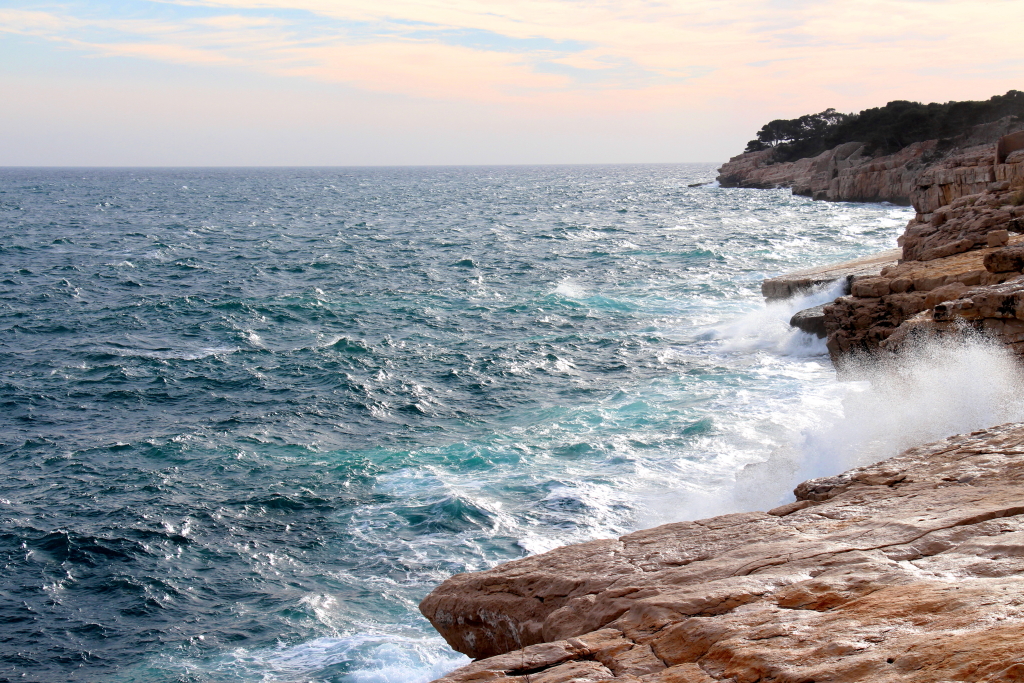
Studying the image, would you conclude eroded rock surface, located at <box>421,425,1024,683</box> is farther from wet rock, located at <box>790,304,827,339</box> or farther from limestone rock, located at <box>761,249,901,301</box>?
limestone rock, located at <box>761,249,901,301</box>

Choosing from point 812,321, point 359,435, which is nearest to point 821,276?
point 812,321

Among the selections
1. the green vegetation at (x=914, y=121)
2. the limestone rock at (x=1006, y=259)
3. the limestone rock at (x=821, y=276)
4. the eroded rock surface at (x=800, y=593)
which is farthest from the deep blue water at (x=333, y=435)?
the green vegetation at (x=914, y=121)

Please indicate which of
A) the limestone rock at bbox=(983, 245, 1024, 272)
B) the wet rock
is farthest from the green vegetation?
the limestone rock at bbox=(983, 245, 1024, 272)

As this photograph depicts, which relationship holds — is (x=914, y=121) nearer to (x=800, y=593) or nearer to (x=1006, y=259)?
(x=1006, y=259)

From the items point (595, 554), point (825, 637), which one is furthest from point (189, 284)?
point (825, 637)

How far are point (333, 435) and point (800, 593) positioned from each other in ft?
52.4

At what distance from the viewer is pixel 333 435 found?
794 inches

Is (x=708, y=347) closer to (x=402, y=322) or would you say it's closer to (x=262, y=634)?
(x=402, y=322)

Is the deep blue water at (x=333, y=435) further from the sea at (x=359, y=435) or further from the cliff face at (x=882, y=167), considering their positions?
the cliff face at (x=882, y=167)

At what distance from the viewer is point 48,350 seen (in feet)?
90.6

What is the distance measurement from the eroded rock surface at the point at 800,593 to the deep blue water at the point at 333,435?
4313 mm

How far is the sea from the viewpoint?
12695mm

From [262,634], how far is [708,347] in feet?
62.2

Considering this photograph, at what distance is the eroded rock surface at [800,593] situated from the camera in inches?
189
